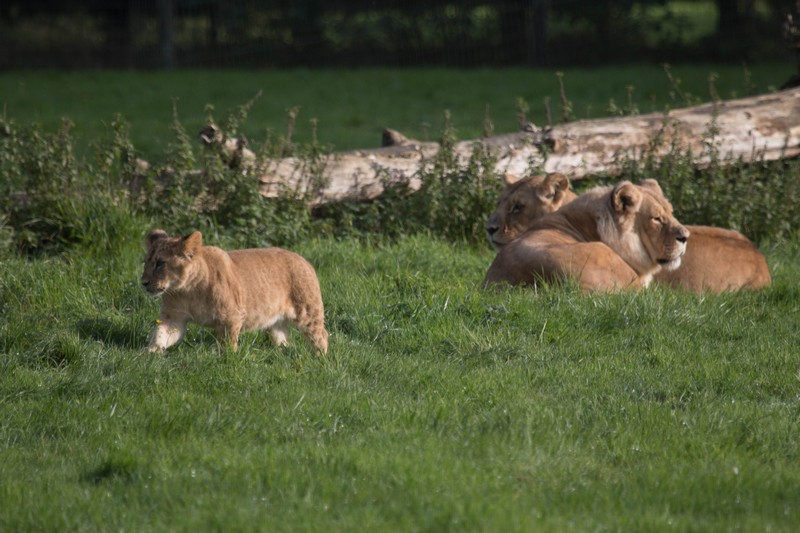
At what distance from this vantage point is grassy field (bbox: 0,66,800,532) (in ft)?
16.1

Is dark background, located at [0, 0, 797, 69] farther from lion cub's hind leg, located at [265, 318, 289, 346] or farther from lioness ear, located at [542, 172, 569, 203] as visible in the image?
lion cub's hind leg, located at [265, 318, 289, 346]

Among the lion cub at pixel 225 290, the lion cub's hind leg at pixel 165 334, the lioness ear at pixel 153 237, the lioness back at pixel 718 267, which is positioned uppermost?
the lioness ear at pixel 153 237

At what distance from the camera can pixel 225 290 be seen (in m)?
6.73

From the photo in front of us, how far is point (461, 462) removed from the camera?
209 inches

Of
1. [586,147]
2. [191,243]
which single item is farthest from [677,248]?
[191,243]

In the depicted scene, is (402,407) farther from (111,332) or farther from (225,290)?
(111,332)

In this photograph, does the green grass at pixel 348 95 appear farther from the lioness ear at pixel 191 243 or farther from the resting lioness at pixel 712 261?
the lioness ear at pixel 191 243

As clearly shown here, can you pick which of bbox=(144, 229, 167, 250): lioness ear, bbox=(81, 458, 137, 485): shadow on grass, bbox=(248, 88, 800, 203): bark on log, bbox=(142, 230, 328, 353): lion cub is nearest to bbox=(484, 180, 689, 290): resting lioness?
bbox=(248, 88, 800, 203): bark on log

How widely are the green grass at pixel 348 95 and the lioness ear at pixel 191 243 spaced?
9.04m

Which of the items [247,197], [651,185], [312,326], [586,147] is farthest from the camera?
[586,147]

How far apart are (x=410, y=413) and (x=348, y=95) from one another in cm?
1584

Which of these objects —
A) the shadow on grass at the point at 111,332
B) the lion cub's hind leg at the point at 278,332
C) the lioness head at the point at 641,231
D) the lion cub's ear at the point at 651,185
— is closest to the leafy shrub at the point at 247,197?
the lion cub's ear at the point at 651,185

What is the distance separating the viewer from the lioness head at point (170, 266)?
662 centimetres

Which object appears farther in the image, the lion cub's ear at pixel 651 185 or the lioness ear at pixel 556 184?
the lioness ear at pixel 556 184
